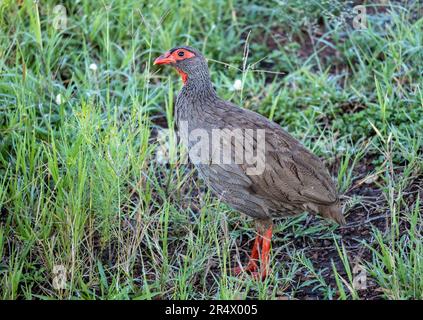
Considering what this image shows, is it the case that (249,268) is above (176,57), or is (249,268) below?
below

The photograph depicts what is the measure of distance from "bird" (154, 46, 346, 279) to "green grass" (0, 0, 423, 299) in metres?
0.19

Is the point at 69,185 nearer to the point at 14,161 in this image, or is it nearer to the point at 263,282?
the point at 14,161

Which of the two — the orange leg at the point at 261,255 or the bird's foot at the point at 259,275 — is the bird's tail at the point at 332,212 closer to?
the orange leg at the point at 261,255

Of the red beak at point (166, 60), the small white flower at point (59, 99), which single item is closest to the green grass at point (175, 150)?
the small white flower at point (59, 99)

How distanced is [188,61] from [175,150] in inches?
29.6

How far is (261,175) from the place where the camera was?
4.86m

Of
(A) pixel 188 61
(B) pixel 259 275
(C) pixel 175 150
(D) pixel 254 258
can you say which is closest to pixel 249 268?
(D) pixel 254 258

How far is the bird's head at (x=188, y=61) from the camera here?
17.4 ft

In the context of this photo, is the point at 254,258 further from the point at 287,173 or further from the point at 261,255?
the point at 287,173

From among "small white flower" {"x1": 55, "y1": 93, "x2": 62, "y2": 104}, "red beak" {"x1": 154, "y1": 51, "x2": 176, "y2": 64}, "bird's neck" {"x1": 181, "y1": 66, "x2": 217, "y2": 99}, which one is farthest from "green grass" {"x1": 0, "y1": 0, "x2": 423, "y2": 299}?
"bird's neck" {"x1": 181, "y1": 66, "x2": 217, "y2": 99}

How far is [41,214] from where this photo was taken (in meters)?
4.78

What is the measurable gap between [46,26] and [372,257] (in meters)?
3.38

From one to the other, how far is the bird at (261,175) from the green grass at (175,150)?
194 mm
